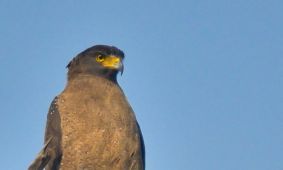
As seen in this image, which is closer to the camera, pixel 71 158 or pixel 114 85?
pixel 71 158

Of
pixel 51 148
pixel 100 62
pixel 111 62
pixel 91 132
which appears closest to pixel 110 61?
pixel 111 62

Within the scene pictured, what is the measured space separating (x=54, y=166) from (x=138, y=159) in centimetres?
118

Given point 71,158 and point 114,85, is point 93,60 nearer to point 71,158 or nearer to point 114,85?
point 114,85

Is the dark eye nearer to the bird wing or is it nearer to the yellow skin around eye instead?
the yellow skin around eye

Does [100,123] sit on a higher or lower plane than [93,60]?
lower

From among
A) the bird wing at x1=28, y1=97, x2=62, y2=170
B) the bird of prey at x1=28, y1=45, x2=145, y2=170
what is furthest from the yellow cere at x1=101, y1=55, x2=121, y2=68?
the bird wing at x1=28, y1=97, x2=62, y2=170

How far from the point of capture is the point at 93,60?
42.7 feet

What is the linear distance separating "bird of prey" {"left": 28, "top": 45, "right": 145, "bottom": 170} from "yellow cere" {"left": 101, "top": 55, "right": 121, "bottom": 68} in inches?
4.3

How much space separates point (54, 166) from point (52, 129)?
0.60 meters

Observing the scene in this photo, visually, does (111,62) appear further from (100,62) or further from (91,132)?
(91,132)

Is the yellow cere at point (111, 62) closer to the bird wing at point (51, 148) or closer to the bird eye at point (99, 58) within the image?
the bird eye at point (99, 58)

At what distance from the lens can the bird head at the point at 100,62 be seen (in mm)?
12930

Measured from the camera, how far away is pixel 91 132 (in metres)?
12.0

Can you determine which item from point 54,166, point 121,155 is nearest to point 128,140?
point 121,155
